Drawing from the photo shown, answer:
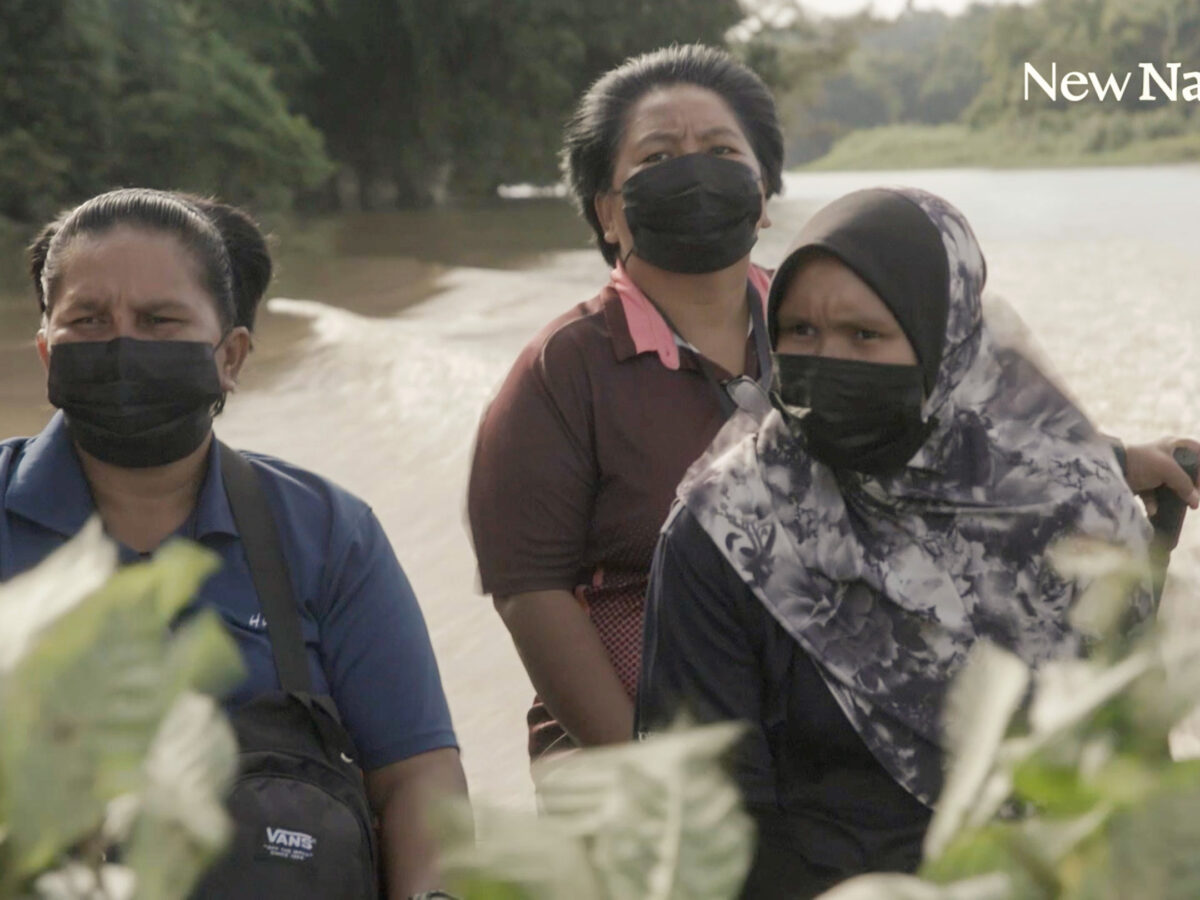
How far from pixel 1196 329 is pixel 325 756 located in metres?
11.0

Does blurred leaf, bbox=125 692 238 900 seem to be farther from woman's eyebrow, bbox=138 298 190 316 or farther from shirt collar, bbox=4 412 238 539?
woman's eyebrow, bbox=138 298 190 316

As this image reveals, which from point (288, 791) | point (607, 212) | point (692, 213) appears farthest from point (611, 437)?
point (288, 791)

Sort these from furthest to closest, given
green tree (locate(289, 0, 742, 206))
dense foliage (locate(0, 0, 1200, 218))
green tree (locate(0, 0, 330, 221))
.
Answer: green tree (locate(289, 0, 742, 206)), dense foliage (locate(0, 0, 1200, 218)), green tree (locate(0, 0, 330, 221))

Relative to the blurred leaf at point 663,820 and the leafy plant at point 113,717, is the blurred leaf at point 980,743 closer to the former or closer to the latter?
the blurred leaf at point 663,820

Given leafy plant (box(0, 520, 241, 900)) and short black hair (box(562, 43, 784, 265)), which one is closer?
leafy plant (box(0, 520, 241, 900))

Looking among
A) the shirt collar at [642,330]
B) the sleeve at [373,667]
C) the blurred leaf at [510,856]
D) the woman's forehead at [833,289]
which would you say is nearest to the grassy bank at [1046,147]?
the shirt collar at [642,330]

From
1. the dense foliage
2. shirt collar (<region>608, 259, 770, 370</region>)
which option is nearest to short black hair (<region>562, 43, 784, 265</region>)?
shirt collar (<region>608, 259, 770, 370</region>)

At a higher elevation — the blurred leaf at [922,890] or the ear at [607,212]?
the blurred leaf at [922,890]

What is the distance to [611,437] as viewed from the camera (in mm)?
2623

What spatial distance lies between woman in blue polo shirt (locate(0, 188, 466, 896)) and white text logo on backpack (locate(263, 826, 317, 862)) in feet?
0.72

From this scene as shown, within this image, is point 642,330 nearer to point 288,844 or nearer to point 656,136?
point 656,136

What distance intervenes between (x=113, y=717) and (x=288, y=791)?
1.45 metres

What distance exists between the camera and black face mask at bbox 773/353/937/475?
2018mm

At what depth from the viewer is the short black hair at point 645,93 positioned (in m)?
2.99
